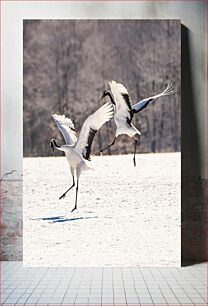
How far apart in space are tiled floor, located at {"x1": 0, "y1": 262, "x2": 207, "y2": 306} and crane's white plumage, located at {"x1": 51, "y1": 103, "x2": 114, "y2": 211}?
1.88 feet

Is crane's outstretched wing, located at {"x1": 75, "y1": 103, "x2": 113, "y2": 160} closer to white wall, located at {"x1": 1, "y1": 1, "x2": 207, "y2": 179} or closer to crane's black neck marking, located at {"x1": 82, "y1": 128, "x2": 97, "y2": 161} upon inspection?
crane's black neck marking, located at {"x1": 82, "y1": 128, "x2": 97, "y2": 161}

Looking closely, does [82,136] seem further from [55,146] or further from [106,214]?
[106,214]

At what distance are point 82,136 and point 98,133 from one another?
0.36ft

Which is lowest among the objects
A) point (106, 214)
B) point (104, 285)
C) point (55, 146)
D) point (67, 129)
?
point (104, 285)

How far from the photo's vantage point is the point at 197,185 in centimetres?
355

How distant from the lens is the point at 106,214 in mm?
3471

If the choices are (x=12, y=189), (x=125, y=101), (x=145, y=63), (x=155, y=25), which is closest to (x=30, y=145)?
(x=12, y=189)

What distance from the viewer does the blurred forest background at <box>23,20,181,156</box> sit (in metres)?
3.49

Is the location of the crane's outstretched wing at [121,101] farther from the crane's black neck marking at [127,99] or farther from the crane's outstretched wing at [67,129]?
the crane's outstretched wing at [67,129]

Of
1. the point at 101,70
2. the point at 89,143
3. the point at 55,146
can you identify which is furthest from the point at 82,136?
the point at 101,70

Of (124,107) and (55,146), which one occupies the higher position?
(124,107)

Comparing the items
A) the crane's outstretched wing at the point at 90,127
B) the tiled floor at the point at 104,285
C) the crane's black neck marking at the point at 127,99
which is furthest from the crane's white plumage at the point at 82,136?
the tiled floor at the point at 104,285

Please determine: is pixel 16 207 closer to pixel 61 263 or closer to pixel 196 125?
pixel 61 263

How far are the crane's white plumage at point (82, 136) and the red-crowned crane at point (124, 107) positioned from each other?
6cm
